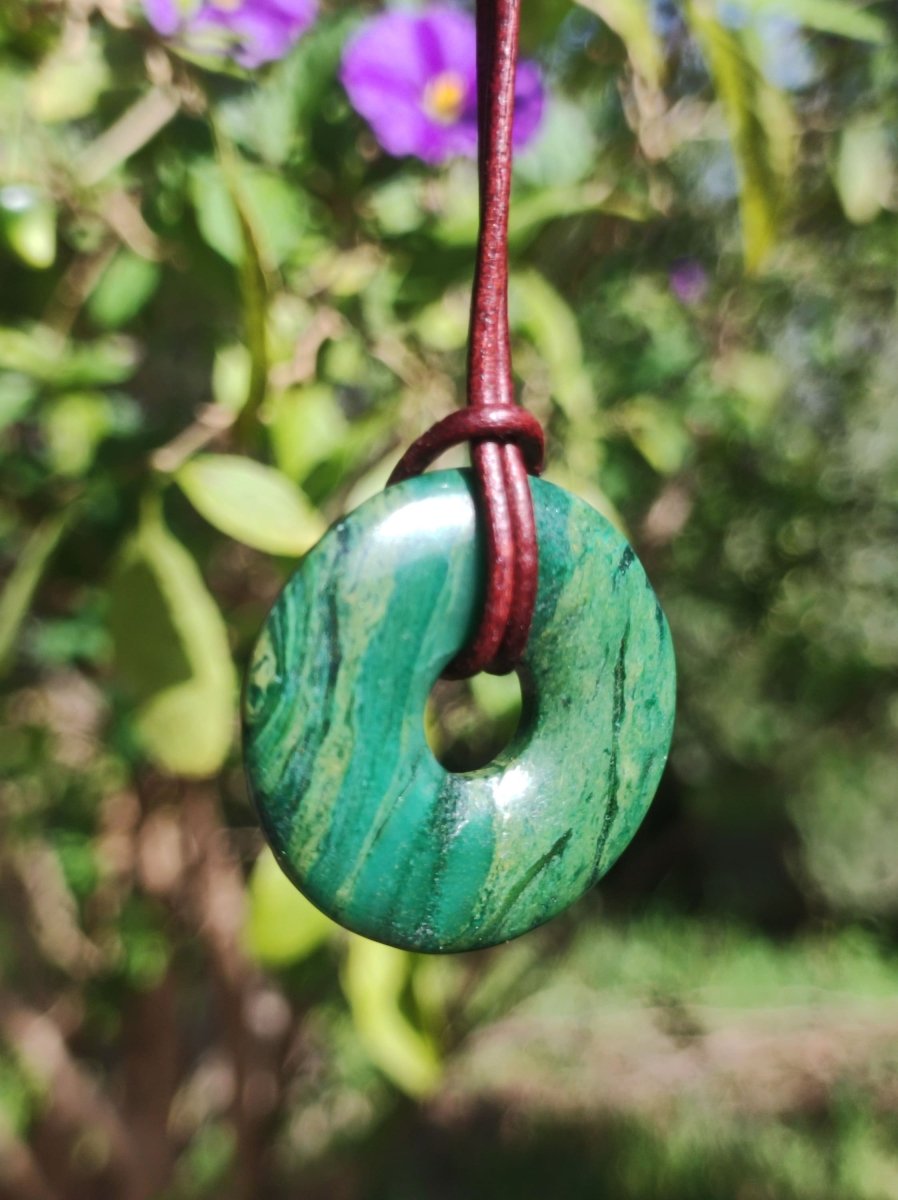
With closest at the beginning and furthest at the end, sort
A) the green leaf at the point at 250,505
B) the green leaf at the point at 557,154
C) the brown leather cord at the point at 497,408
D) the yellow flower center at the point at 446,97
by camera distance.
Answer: the brown leather cord at the point at 497,408, the green leaf at the point at 250,505, the yellow flower center at the point at 446,97, the green leaf at the point at 557,154

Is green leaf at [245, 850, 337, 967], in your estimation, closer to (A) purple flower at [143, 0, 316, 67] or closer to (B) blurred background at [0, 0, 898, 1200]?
(B) blurred background at [0, 0, 898, 1200]

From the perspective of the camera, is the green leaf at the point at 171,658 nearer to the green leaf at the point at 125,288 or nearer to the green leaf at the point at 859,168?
the green leaf at the point at 125,288

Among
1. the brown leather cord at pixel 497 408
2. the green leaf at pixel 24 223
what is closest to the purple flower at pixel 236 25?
the green leaf at pixel 24 223

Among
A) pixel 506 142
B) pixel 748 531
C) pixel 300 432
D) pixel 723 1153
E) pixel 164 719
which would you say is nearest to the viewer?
pixel 506 142

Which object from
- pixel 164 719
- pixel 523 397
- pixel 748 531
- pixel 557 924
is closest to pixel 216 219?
pixel 164 719

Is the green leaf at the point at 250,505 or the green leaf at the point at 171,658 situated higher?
the green leaf at the point at 250,505

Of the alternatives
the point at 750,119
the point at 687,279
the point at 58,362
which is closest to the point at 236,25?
the point at 58,362

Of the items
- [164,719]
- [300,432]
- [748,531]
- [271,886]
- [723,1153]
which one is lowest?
[723,1153]

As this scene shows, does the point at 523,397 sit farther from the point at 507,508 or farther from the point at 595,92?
the point at 507,508

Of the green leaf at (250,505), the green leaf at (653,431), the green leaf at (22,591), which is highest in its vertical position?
the green leaf at (250,505)
